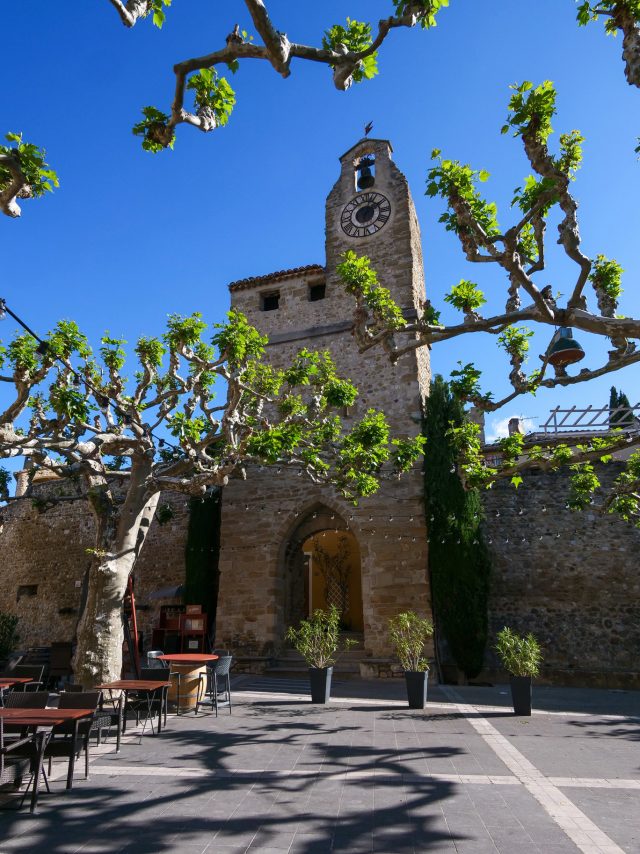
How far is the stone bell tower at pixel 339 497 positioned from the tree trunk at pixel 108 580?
17.5 ft

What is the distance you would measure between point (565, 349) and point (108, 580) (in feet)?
23.6

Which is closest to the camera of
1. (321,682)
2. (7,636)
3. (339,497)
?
(321,682)

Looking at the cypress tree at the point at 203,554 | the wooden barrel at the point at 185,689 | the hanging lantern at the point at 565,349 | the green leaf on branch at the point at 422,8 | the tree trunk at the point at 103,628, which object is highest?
the green leaf on branch at the point at 422,8

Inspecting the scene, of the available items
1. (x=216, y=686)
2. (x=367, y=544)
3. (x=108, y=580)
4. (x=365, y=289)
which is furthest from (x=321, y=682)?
(x=365, y=289)

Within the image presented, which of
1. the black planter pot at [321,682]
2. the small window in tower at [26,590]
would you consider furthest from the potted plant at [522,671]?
the small window in tower at [26,590]

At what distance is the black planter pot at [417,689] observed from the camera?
28.0 feet

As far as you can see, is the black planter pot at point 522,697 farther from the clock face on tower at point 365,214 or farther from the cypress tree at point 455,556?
the clock face on tower at point 365,214

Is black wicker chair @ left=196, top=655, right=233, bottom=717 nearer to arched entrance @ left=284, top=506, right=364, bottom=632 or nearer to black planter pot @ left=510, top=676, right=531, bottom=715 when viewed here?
black planter pot @ left=510, top=676, right=531, bottom=715

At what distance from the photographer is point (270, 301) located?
16969 mm

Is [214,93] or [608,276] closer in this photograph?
[214,93]

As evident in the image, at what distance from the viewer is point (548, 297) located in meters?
5.96

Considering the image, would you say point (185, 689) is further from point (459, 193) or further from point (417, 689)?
point (459, 193)

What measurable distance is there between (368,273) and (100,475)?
5.75 metres

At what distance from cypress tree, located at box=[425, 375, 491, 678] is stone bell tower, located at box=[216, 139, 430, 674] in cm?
31
